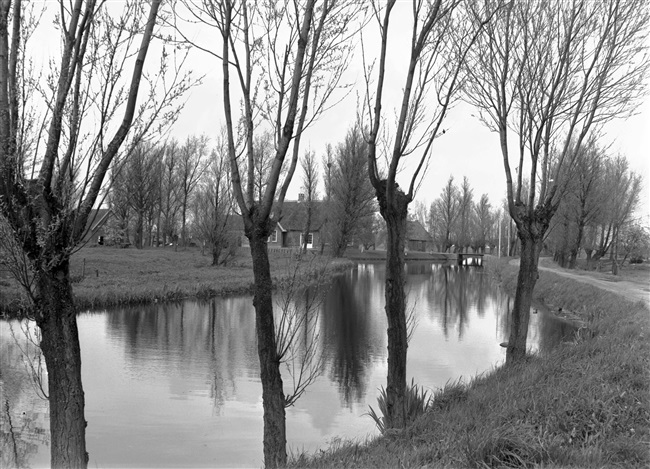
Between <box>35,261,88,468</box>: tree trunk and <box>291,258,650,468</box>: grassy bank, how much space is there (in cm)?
201

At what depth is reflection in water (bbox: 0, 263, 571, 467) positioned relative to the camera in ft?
24.0

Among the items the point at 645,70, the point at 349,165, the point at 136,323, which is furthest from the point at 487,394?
the point at 349,165

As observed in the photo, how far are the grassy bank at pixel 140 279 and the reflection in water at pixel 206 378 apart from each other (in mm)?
1079

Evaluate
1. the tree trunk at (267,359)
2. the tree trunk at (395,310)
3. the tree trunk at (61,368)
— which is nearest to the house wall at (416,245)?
the tree trunk at (395,310)

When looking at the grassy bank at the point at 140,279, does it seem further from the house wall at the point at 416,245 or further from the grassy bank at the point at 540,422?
the house wall at the point at 416,245

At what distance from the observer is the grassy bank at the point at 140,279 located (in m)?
18.2

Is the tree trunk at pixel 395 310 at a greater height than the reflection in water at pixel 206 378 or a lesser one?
greater

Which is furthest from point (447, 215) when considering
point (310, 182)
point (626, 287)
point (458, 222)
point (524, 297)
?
point (524, 297)

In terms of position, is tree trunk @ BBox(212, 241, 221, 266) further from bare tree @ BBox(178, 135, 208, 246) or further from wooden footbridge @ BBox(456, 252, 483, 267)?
wooden footbridge @ BBox(456, 252, 483, 267)

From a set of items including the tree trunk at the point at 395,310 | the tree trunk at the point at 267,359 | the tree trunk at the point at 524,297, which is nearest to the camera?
the tree trunk at the point at 267,359

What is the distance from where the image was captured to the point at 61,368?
4543 millimetres

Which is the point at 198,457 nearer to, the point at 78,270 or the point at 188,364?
the point at 188,364

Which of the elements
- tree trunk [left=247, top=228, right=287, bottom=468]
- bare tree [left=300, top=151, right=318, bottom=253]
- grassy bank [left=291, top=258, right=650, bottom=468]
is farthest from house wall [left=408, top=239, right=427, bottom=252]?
tree trunk [left=247, top=228, right=287, bottom=468]

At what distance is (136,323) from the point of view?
1580cm
